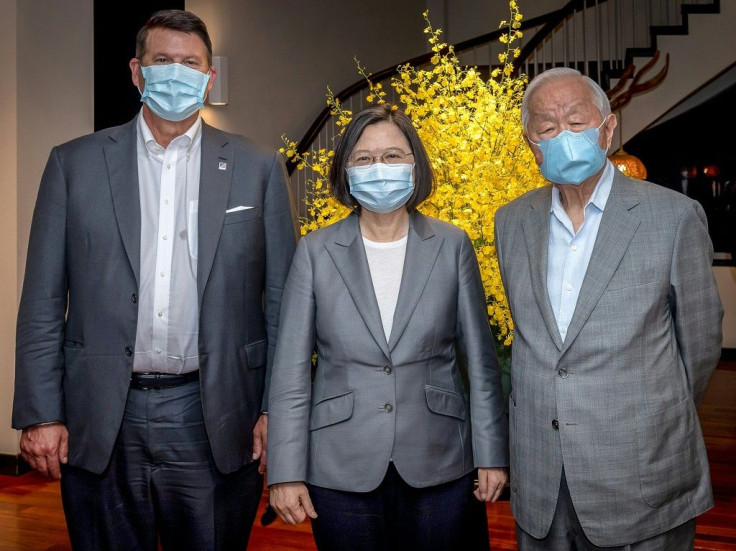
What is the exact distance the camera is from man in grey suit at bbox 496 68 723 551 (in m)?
1.84

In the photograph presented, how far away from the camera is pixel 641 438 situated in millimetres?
1843

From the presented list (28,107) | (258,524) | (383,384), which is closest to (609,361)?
(383,384)

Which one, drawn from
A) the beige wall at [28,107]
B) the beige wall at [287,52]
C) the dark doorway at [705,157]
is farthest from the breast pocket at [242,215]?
the dark doorway at [705,157]

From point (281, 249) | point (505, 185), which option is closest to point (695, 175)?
point (505, 185)

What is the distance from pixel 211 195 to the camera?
7.14ft

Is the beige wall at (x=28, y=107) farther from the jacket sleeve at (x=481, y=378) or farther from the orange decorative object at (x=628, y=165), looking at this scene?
the orange decorative object at (x=628, y=165)

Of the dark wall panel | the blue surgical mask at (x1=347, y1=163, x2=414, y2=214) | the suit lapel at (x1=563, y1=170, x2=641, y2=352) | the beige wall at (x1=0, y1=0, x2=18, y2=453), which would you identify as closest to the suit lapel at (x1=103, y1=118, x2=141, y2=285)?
the blue surgical mask at (x1=347, y1=163, x2=414, y2=214)

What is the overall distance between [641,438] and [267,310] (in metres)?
0.99

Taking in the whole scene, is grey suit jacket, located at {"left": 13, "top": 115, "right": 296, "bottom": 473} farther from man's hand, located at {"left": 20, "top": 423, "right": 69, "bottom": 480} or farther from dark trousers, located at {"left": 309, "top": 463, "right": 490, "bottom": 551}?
dark trousers, located at {"left": 309, "top": 463, "right": 490, "bottom": 551}

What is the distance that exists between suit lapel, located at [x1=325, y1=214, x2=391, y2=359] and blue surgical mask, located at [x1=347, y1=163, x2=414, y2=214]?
0.28ft

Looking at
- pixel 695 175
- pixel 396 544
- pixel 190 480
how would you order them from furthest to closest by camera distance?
pixel 695 175, pixel 190 480, pixel 396 544

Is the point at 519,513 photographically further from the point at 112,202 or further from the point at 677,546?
the point at 112,202

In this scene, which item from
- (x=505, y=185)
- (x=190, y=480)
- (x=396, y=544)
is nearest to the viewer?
(x=396, y=544)

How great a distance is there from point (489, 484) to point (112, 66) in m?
3.53
